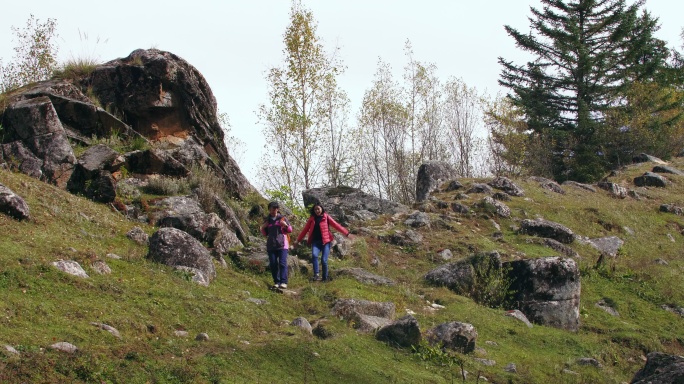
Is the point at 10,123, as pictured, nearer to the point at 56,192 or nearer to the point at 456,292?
the point at 56,192

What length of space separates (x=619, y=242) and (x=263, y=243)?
12.8 m

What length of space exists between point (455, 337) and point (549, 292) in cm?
510

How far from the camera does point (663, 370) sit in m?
8.07

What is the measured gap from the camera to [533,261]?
16.8 m

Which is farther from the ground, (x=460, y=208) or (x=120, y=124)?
(x=120, y=124)

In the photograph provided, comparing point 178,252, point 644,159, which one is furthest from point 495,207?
point 644,159

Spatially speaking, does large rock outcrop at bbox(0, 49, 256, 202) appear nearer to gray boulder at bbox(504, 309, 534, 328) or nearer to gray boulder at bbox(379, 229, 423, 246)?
gray boulder at bbox(379, 229, 423, 246)

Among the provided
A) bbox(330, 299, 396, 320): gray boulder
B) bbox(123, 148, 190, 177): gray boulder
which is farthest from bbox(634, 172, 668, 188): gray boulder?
bbox(330, 299, 396, 320): gray boulder

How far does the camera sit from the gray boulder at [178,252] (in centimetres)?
1334

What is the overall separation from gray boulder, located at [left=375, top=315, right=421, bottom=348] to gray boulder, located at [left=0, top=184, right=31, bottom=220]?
6.91 meters

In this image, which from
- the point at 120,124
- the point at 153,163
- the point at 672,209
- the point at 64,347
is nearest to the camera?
the point at 64,347

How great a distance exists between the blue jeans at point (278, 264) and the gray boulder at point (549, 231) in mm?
10817

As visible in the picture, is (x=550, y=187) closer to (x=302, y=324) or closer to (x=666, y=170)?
(x=666, y=170)

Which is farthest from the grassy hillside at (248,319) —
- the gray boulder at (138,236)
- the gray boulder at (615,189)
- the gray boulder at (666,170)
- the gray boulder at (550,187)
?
the gray boulder at (666,170)
